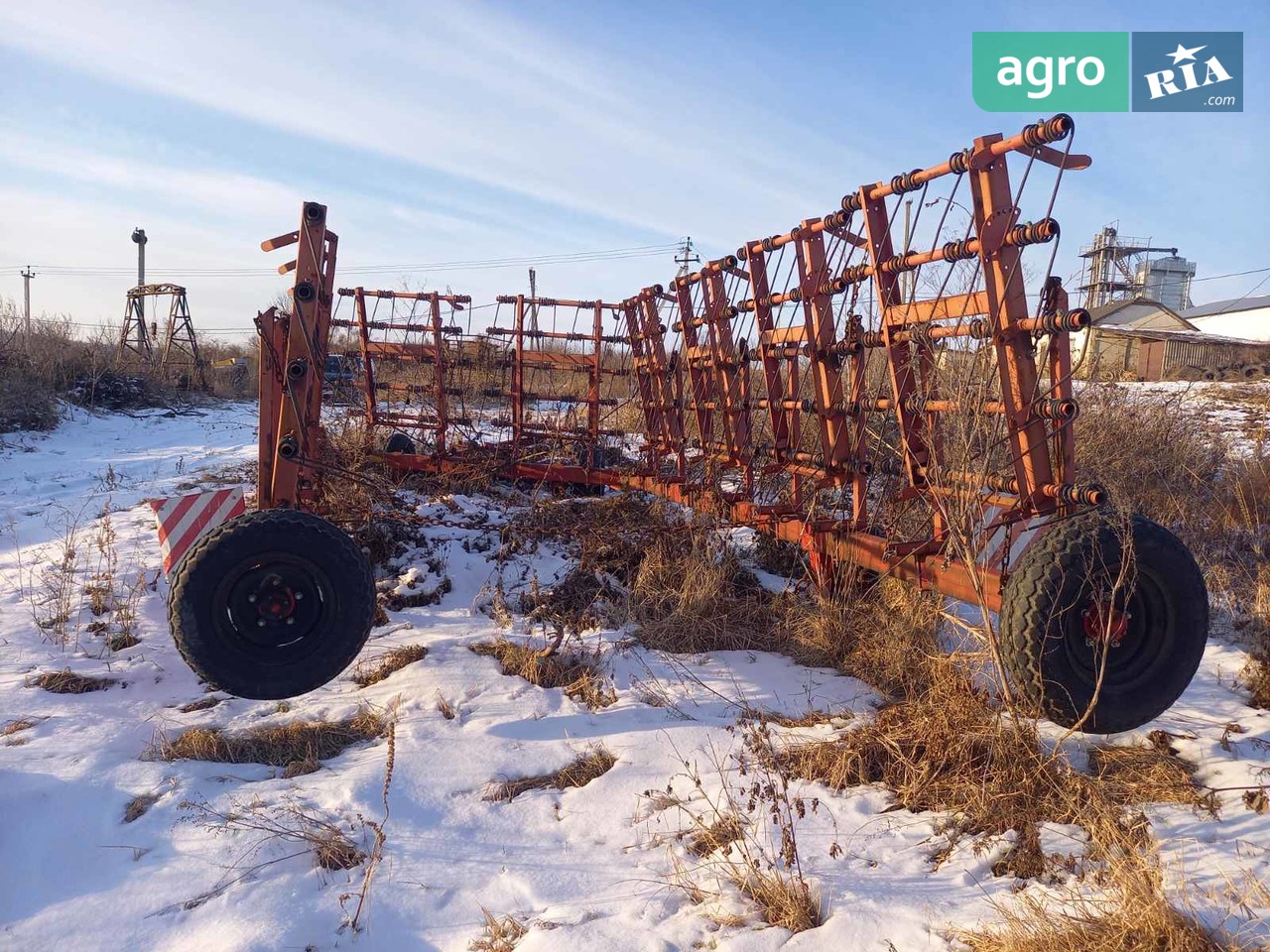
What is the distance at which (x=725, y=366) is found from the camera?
602cm

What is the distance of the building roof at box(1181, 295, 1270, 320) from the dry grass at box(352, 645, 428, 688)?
45146mm

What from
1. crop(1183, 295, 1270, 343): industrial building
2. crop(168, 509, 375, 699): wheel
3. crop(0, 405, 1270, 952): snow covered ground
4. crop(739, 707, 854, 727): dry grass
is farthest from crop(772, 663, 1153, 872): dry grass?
crop(1183, 295, 1270, 343): industrial building

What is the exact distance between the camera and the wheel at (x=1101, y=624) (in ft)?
9.70

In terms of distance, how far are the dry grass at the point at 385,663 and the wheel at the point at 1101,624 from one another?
10.2 ft

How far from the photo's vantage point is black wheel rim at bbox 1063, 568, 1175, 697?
120 inches

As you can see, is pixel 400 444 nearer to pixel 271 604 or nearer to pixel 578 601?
pixel 578 601

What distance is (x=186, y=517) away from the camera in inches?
182

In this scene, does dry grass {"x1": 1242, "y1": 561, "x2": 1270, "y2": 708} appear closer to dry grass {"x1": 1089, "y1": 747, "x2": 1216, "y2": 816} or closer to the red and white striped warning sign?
dry grass {"x1": 1089, "y1": 747, "x2": 1216, "y2": 816}

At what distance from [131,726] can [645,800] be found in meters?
2.54

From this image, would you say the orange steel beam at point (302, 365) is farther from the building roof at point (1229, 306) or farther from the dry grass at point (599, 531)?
the building roof at point (1229, 306)

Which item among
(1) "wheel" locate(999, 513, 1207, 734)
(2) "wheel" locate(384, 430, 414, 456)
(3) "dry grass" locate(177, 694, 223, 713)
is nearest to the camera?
(1) "wheel" locate(999, 513, 1207, 734)

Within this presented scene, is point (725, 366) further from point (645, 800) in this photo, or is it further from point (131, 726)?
point (131, 726)

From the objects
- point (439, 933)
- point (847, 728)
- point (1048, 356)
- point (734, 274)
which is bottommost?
point (439, 933)

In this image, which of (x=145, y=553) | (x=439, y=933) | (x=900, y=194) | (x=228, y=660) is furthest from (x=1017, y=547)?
(x=145, y=553)
